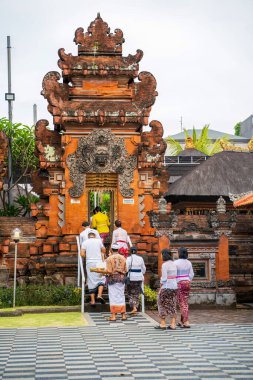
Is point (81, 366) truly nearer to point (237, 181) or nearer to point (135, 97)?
point (135, 97)

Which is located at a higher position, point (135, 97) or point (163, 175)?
point (135, 97)

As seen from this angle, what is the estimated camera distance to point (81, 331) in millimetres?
14734

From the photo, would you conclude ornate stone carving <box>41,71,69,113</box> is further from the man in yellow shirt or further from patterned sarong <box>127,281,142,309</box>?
patterned sarong <box>127,281,142,309</box>

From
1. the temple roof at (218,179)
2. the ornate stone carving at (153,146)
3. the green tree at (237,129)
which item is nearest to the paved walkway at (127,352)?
the ornate stone carving at (153,146)

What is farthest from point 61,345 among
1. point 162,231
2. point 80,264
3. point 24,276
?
point 24,276

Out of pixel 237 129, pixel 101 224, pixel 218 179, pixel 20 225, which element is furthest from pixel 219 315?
pixel 237 129

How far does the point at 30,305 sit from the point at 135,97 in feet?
26.7

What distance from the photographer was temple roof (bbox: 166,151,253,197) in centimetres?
2961

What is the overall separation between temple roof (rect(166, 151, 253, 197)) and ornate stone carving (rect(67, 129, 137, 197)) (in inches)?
253

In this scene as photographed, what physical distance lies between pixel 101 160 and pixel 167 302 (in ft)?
28.0

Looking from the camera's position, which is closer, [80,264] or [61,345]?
[61,345]

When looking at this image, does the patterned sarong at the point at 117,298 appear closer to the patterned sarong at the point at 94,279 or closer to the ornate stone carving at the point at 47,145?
the patterned sarong at the point at 94,279

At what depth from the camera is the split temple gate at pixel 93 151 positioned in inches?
909

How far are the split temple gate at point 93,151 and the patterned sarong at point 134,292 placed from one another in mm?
4985
